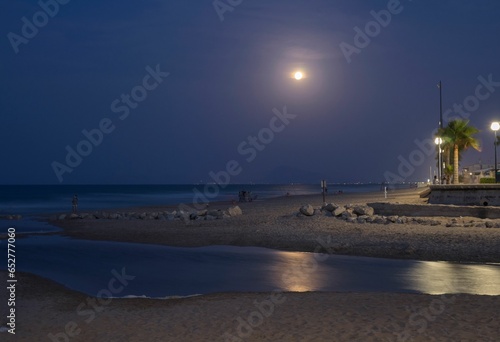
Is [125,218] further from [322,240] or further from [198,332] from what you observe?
[198,332]

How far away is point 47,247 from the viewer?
80.6 ft

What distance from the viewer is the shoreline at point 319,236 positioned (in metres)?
19.6

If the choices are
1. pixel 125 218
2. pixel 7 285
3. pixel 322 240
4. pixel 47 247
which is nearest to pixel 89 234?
pixel 47 247

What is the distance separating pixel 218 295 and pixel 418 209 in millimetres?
18899

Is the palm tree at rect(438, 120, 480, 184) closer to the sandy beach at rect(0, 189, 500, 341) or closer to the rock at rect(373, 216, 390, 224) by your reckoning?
the rock at rect(373, 216, 390, 224)

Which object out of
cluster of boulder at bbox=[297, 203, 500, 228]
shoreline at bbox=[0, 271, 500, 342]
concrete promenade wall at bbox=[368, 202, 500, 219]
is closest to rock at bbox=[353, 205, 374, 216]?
cluster of boulder at bbox=[297, 203, 500, 228]

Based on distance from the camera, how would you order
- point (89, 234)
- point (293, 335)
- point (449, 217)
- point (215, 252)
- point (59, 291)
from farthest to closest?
1. point (89, 234)
2. point (449, 217)
3. point (215, 252)
4. point (59, 291)
5. point (293, 335)

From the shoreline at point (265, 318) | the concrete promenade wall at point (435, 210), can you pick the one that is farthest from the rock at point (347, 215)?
the shoreline at point (265, 318)

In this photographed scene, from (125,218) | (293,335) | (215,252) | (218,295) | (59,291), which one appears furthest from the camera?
(125,218)

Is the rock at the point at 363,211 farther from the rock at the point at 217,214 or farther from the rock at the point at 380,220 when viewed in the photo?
the rock at the point at 217,214

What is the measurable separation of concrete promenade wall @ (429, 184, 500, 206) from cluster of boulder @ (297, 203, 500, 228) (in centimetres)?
412

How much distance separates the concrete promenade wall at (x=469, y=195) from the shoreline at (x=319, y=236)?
663cm

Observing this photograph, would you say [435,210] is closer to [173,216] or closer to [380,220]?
[380,220]

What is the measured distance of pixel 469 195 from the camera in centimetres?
3045
